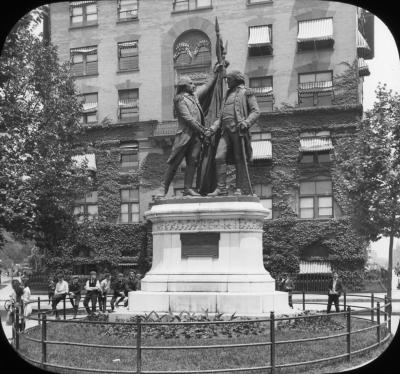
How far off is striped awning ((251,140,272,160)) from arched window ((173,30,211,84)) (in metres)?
6.11

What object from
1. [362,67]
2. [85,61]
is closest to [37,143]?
[85,61]

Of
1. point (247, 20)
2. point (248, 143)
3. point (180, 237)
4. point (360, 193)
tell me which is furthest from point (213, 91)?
point (247, 20)

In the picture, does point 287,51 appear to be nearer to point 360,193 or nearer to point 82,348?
point 360,193

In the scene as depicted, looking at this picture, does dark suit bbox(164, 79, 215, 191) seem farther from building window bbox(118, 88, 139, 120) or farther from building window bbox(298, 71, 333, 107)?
building window bbox(118, 88, 139, 120)

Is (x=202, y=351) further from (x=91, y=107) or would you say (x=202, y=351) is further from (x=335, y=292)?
(x=91, y=107)

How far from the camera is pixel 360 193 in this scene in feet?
94.2

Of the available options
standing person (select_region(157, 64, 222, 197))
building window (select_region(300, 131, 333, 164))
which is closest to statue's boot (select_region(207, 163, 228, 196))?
standing person (select_region(157, 64, 222, 197))

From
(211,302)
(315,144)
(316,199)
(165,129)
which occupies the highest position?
(165,129)

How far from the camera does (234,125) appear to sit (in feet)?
51.3

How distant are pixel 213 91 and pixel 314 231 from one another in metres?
26.5

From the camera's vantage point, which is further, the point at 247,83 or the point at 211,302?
the point at 247,83

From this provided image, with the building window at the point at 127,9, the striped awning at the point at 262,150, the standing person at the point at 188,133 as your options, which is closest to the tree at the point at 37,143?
the standing person at the point at 188,133

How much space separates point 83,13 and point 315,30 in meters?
18.0

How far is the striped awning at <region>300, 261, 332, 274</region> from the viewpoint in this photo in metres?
40.8
